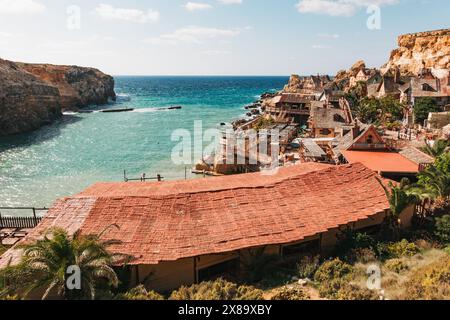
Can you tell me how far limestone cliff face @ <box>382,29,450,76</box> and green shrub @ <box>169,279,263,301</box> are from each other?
83669mm

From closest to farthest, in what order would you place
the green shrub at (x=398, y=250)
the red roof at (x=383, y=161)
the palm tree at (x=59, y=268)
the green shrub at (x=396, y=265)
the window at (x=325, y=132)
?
the palm tree at (x=59, y=268) → the green shrub at (x=396, y=265) → the green shrub at (x=398, y=250) → the red roof at (x=383, y=161) → the window at (x=325, y=132)

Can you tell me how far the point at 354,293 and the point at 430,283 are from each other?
9.35 feet

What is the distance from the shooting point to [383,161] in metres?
26.1

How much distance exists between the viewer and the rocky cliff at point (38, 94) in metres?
61.6

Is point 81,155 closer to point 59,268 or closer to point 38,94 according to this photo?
point 38,94

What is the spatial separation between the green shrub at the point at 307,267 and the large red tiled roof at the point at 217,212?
1187mm

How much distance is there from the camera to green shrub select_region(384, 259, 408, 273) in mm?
14977

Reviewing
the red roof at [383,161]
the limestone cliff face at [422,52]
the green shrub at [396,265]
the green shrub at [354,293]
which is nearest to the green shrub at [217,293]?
the green shrub at [354,293]

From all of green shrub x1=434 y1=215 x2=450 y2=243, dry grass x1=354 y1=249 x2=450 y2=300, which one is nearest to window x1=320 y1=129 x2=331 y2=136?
green shrub x1=434 y1=215 x2=450 y2=243

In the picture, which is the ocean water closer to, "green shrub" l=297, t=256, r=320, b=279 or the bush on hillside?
"green shrub" l=297, t=256, r=320, b=279

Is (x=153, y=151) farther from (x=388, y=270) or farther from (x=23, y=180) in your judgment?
(x=388, y=270)

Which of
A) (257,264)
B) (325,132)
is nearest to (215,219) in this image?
(257,264)

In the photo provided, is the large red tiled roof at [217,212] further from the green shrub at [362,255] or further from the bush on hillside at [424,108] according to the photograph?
the bush on hillside at [424,108]
